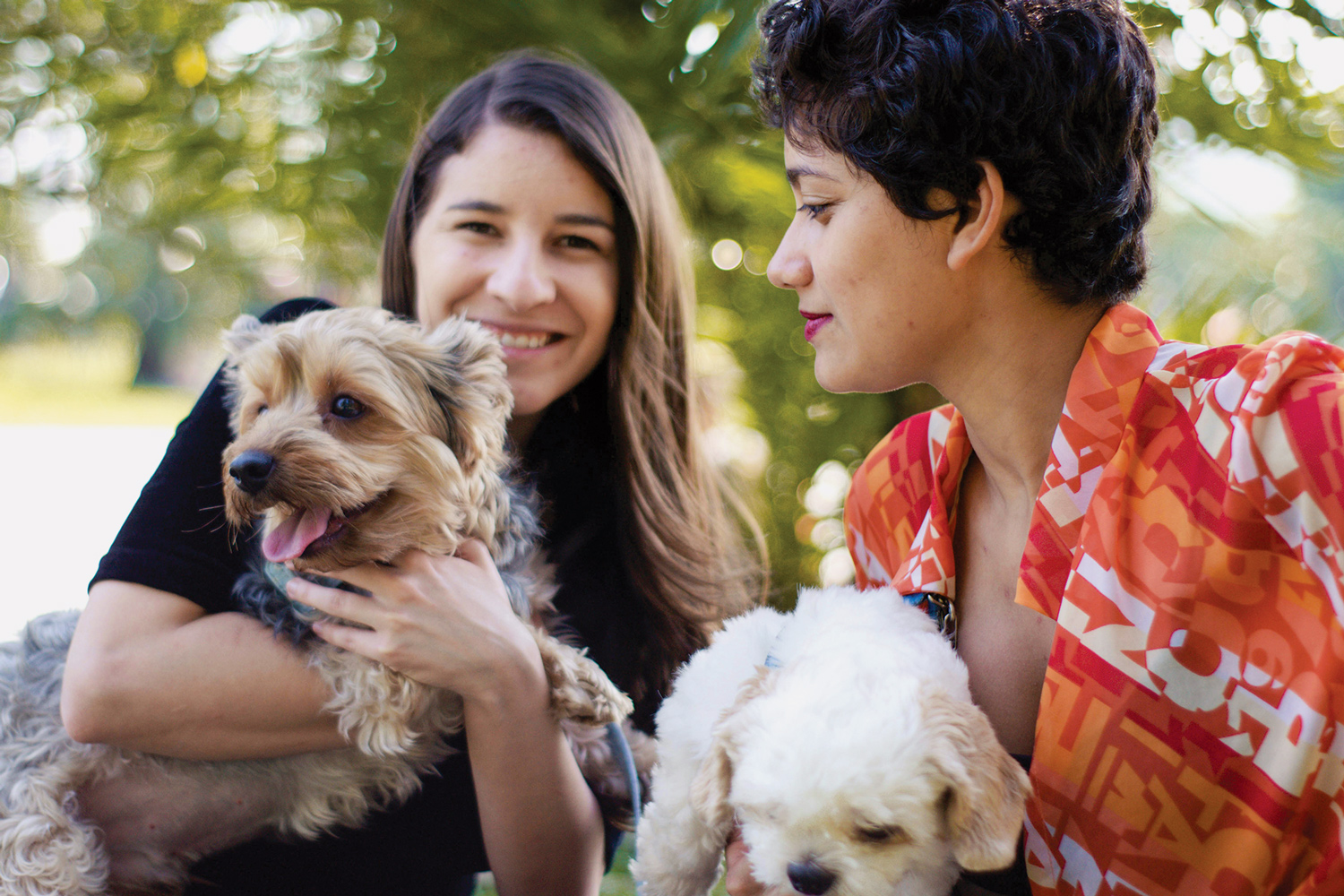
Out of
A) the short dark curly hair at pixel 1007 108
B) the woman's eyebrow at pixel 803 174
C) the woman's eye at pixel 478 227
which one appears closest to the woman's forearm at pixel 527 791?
the woman's eye at pixel 478 227

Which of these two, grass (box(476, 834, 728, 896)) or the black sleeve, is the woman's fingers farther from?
grass (box(476, 834, 728, 896))

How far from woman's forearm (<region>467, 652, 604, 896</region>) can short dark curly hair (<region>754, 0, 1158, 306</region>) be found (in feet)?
4.76

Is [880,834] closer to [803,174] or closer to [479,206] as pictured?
[803,174]

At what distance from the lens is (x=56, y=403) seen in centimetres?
815

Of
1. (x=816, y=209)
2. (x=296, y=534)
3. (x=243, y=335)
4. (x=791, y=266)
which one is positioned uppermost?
(x=816, y=209)

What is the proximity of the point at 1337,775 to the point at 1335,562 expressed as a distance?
13.6 inches

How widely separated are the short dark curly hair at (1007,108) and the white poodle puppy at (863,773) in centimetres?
91

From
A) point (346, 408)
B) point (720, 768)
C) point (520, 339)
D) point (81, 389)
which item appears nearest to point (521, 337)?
point (520, 339)

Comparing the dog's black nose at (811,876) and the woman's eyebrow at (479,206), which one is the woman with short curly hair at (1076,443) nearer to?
the dog's black nose at (811,876)

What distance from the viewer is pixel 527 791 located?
2131mm

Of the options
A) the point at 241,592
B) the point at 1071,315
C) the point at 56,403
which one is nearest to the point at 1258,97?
the point at 1071,315

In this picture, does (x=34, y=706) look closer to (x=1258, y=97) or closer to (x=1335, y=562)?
(x=1335, y=562)

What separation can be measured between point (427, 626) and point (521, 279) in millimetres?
945

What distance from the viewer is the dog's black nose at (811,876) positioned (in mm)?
1366
